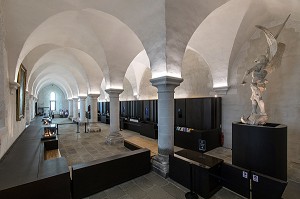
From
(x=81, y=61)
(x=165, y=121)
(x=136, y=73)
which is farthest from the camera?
(x=136, y=73)

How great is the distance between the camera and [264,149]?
3699mm

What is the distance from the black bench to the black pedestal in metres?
2.73

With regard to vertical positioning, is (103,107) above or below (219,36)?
below

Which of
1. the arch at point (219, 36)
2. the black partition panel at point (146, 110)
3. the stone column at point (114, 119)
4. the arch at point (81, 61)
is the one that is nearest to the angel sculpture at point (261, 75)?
the arch at point (219, 36)

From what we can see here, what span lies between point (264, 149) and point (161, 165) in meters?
2.68

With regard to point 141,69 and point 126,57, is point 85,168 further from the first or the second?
point 141,69

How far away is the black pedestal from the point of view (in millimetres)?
3588

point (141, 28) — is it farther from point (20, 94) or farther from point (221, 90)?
point (20, 94)

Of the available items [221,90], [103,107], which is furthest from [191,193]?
[103,107]

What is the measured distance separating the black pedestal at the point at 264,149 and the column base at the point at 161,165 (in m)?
2.06

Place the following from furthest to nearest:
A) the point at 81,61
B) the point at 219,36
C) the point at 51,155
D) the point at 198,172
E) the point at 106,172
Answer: the point at 81,61 < the point at 219,36 < the point at 51,155 < the point at 106,172 < the point at 198,172

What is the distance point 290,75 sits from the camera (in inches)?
210

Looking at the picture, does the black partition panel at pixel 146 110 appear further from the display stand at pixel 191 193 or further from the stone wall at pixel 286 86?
the display stand at pixel 191 193

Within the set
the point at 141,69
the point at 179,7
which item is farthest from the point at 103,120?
the point at 179,7
